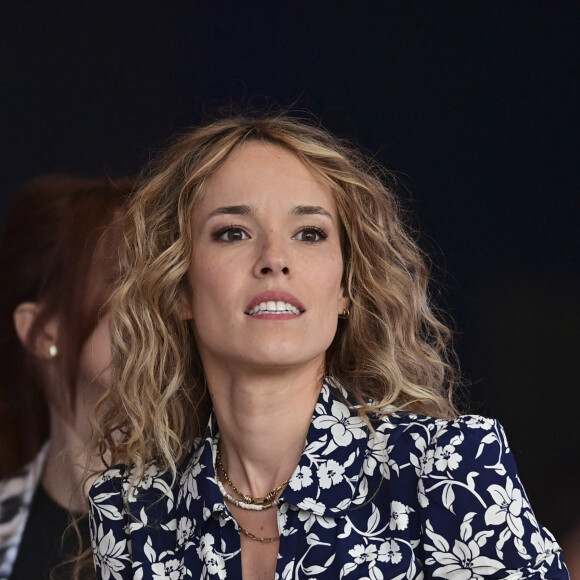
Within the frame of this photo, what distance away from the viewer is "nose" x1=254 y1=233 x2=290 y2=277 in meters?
2.06

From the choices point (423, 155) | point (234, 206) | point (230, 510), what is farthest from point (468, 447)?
point (423, 155)

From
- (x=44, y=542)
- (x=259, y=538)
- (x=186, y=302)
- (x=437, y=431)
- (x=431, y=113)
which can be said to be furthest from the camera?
(x=431, y=113)

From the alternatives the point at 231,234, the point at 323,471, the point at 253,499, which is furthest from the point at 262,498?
the point at 231,234

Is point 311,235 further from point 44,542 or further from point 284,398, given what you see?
point 44,542

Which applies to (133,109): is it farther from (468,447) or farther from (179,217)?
(468,447)

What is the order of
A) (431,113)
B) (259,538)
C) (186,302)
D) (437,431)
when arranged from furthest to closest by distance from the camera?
(431,113), (186,302), (259,538), (437,431)

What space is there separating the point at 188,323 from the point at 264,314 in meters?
0.37

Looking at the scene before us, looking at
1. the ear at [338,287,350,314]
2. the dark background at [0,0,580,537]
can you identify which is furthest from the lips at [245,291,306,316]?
the dark background at [0,0,580,537]

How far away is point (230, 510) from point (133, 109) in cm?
155

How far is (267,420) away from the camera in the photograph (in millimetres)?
2137

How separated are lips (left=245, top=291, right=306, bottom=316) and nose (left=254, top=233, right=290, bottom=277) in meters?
0.04

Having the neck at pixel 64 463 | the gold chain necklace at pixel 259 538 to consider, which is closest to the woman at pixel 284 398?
the gold chain necklace at pixel 259 538

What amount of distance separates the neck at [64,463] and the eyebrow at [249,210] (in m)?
1.18

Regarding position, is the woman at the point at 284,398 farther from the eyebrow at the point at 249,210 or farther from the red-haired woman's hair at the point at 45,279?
the red-haired woman's hair at the point at 45,279
